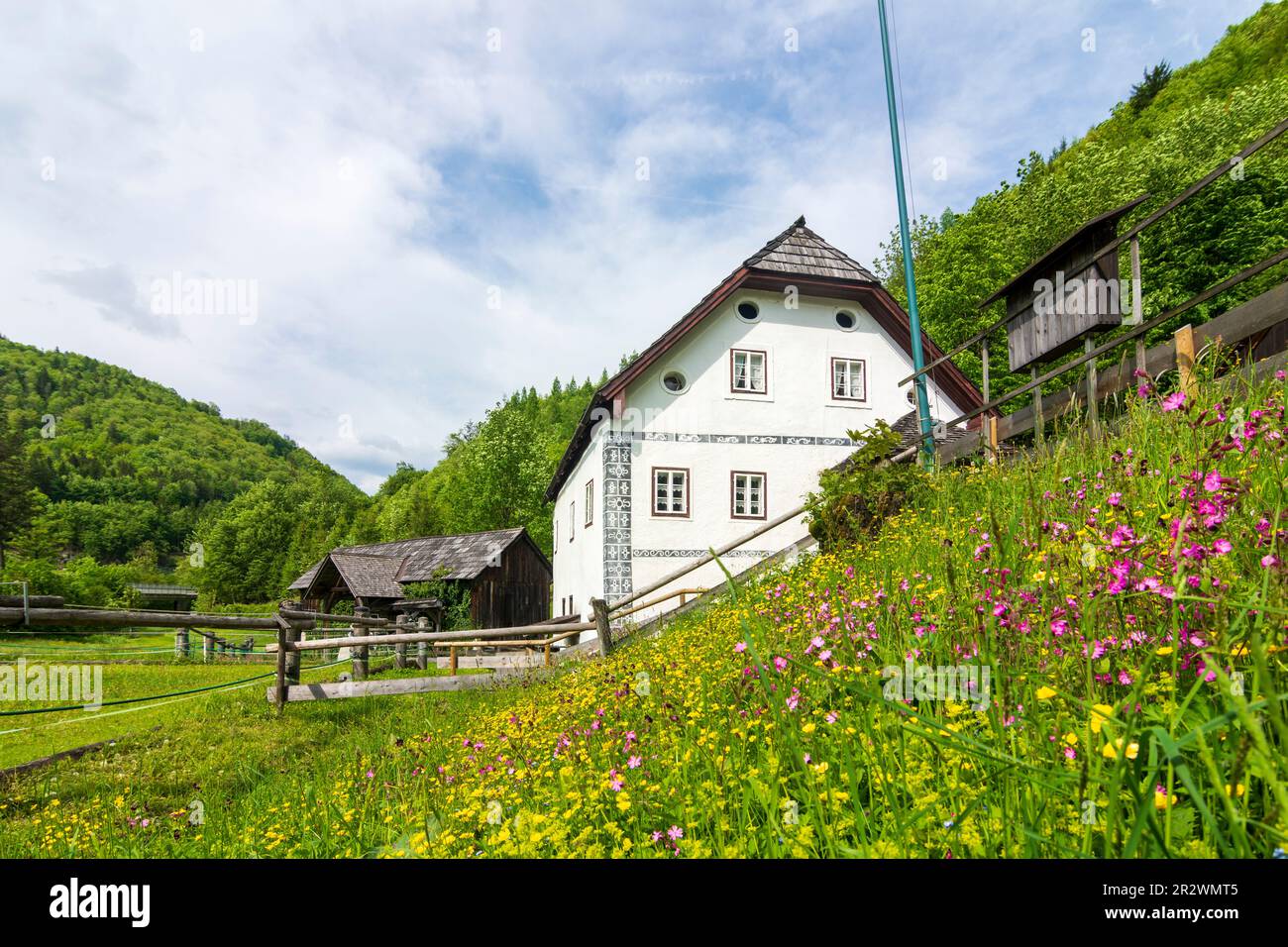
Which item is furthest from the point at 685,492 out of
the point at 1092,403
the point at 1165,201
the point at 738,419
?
the point at 1165,201

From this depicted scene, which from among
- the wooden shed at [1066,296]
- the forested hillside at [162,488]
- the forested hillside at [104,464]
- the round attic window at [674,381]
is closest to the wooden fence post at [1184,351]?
the wooden shed at [1066,296]

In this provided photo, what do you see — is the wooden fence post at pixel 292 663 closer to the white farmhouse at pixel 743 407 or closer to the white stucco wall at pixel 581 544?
the white farmhouse at pixel 743 407

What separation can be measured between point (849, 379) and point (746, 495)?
173 inches

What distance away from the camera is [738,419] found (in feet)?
58.5

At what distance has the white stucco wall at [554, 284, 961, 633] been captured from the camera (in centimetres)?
1739

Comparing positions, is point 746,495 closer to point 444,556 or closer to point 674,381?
point 674,381

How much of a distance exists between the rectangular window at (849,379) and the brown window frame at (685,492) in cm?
469

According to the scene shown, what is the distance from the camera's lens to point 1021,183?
3672 centimetres

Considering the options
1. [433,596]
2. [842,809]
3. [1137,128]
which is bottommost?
[433,596]

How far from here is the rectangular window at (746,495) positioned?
57.8ft

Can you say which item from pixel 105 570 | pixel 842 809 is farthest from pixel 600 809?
pixel 105 570
